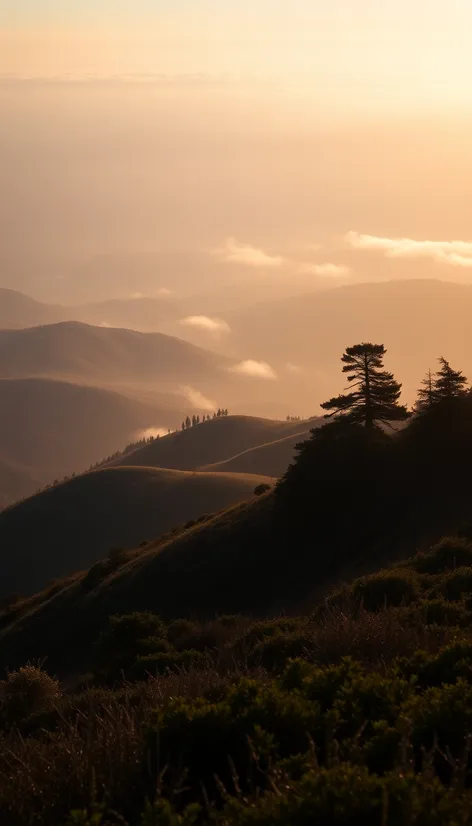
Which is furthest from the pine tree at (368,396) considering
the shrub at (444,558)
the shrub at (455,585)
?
the shrub at (455,585)

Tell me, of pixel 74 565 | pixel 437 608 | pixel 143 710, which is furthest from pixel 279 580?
pixel 74 565

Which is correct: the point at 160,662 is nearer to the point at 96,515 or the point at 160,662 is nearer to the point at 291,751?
the point at 291,751

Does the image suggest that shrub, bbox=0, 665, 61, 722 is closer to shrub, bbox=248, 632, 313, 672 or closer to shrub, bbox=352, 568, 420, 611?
shrub, bbox=248, 632, 313, 672

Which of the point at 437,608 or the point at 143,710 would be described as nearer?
the point at 143,710

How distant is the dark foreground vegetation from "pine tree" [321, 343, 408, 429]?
2.75 metres

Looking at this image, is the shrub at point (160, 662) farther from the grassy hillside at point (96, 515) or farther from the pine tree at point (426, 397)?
the grassy hillside at point (96, 515)

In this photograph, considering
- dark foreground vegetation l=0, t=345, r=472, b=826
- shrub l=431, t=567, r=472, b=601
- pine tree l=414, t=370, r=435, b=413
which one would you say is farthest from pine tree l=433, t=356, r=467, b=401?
shrub l=431, t=567, r=472, b=601

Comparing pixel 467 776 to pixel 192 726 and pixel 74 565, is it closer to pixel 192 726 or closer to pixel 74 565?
pixel 192 726

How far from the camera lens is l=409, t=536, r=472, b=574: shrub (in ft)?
102

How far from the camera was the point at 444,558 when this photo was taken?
3188 centimetres

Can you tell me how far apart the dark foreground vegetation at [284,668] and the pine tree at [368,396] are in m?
2.75

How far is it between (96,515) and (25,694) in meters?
107

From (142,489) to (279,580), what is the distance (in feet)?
295

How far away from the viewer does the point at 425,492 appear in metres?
53.7
